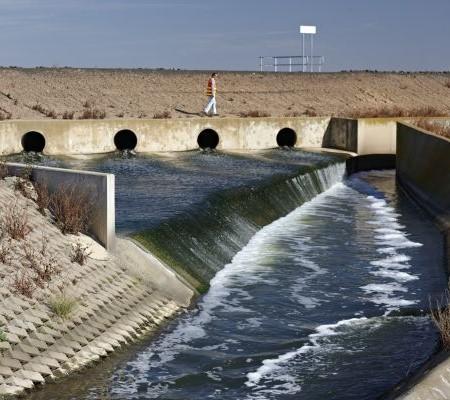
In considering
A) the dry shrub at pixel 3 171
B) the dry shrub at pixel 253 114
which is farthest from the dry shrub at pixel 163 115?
the dry shrub at pixel 3 171

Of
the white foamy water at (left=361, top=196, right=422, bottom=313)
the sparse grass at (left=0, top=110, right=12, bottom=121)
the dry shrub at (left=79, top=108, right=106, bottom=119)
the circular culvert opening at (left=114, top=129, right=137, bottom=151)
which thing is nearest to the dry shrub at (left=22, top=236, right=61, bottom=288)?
the white foamy water at (left=361, top=196, right=422, bottom=313)

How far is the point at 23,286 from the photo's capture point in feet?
42.9

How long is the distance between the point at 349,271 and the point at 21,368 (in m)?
8.89

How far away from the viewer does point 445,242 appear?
2155 centimetres

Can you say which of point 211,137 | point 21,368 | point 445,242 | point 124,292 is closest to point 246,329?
point 124,292

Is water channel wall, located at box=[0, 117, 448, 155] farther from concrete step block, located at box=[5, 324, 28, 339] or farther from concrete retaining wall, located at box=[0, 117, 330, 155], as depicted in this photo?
concrete step block, located at box=[5, 324, 28, 339]

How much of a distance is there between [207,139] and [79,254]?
22621 millimetres

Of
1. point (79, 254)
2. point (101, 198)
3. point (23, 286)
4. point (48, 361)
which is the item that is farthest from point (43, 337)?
point (101, 198)

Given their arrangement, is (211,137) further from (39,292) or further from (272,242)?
(39,292)

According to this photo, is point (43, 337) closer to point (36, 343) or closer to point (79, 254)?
point (36, 343)

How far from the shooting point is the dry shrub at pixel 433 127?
34.0m

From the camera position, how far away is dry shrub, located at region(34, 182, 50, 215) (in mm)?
16600

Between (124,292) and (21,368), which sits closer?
(21,368)

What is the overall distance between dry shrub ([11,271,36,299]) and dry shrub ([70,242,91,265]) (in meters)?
1.53
